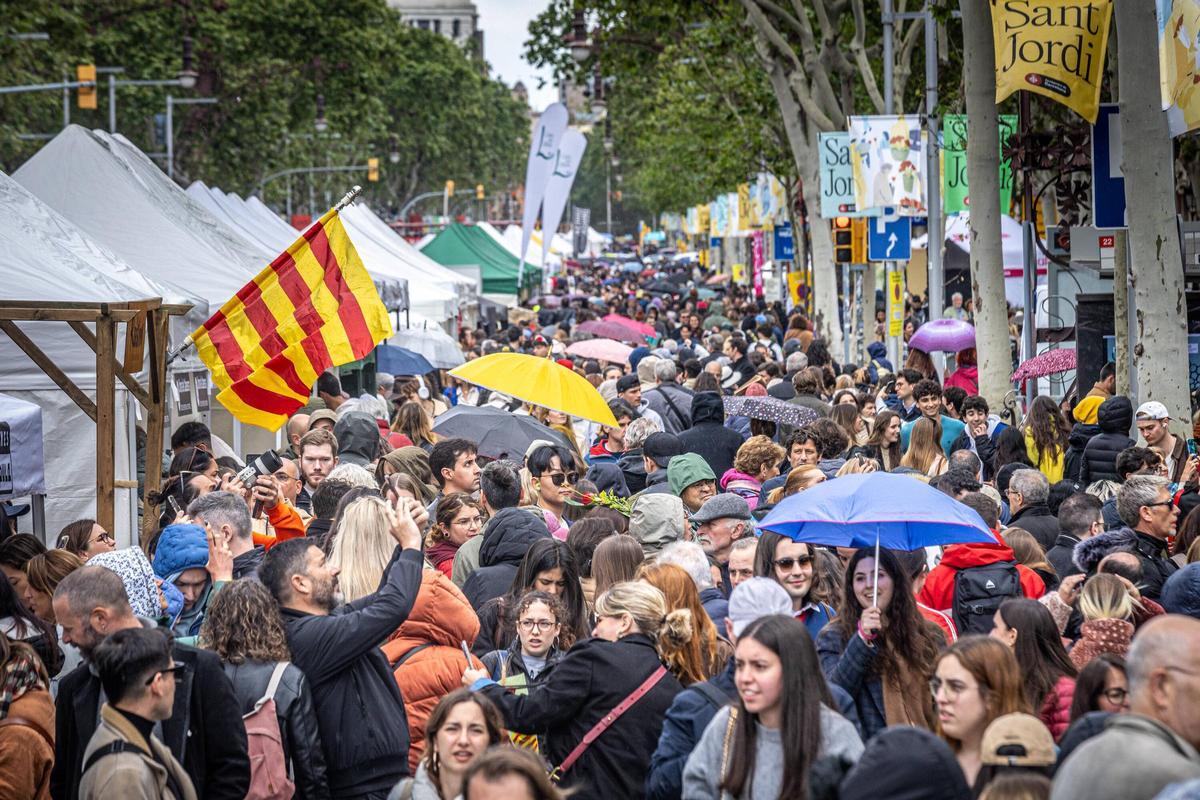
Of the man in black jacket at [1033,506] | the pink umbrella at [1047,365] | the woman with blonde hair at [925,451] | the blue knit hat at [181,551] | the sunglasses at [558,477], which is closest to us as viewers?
the blue knit hat at [181,551]

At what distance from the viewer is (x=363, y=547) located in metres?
6.50

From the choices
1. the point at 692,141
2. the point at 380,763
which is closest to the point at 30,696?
the point at 380,763

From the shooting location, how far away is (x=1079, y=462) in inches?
434

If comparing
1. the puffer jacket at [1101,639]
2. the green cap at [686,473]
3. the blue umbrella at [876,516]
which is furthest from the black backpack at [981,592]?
the green cap at [686,473]

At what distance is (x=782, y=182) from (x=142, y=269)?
28.4 metres

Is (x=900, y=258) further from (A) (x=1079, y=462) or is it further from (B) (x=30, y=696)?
(B) (x=30, y=696)

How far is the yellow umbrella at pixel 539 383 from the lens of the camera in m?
12.4

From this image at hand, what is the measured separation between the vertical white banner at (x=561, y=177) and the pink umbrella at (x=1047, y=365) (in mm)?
13896

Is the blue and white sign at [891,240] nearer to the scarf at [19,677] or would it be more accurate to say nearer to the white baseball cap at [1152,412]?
the white baseball cap at [1152,412]

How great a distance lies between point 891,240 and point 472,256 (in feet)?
53.8

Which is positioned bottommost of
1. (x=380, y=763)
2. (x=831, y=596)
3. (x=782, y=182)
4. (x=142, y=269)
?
(x=380, y=763)

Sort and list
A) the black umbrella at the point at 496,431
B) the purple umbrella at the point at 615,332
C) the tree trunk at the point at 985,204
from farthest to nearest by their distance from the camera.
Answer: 1. the purple umbrella at the point at 615,332
2. the tree trunk at the point at 985,204
3. the black umbrella at the point at 496,431

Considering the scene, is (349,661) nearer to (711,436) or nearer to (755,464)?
(755,464)

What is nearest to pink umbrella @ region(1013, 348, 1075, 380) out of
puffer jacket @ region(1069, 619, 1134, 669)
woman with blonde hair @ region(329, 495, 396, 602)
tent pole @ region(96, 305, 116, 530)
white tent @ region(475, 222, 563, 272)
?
tent pole @ region(96, 305, 116, 530)
